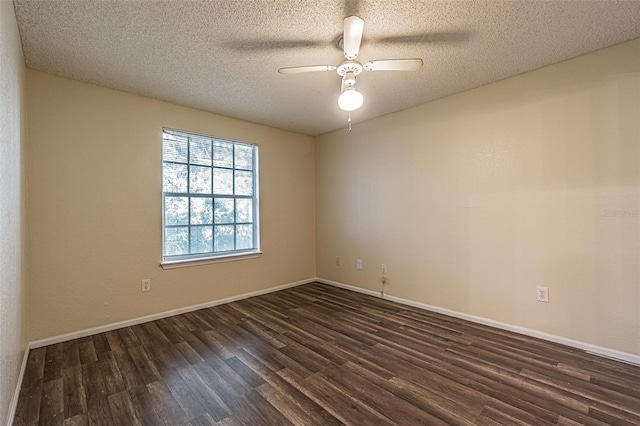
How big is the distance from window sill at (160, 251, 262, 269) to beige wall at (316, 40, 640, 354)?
5.15 ft

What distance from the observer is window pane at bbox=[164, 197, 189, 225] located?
126 inches

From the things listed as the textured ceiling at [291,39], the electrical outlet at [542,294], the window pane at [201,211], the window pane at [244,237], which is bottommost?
the electrical outlet at [542,294]

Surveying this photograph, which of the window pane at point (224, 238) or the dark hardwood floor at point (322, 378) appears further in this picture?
the window pane at point (224, 238)

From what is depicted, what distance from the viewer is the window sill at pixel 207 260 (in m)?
3.17

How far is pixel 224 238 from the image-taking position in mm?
3691

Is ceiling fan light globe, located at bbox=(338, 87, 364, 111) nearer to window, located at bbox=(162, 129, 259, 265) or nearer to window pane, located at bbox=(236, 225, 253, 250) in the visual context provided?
window, located at bbox=(162, 129, 259, 265)

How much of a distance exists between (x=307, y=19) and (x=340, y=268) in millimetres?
3239

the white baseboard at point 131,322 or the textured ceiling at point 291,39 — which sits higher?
the textured ceiling at point 291,39

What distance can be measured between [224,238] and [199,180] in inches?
31.3

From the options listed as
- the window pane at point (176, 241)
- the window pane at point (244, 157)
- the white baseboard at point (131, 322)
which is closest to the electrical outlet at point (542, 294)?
the white baseboard at point (131, 322)

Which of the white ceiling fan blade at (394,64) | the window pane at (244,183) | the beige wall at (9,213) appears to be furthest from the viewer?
the window pane at (244,183)

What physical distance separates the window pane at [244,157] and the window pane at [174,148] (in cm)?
67

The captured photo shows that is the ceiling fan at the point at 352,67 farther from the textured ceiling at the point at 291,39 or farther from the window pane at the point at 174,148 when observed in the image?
the window pane at the point at 174,148

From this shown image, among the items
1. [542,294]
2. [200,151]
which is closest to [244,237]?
[200,151]
